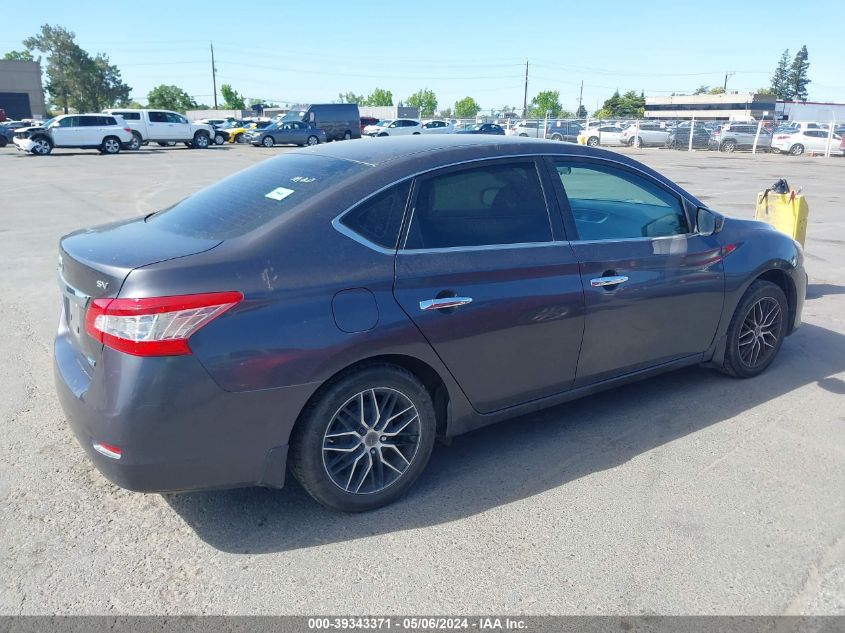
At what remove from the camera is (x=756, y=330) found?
15.8 ft

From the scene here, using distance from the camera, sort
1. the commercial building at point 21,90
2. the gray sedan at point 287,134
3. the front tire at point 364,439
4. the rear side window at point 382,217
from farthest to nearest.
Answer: the commercial building at point 21,90
the gray sedan at point 287,134
the rear side window at point 382,217
the front tire at point 364,439

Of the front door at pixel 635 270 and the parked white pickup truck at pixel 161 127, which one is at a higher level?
the front door at pixel 635 270

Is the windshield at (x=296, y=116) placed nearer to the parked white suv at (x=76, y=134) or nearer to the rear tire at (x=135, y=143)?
the rear tire at (x=135, y=143)

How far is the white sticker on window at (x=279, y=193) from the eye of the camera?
334 cm

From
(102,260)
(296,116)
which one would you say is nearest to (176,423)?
(102,260)

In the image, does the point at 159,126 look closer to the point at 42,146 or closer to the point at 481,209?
the point at 42,146

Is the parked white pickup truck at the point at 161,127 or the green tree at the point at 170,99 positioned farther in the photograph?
the green tree at the point at 170,99

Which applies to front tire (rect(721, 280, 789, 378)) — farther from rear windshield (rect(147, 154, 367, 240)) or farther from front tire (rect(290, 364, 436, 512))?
rear windshield (rect(147, 154, 367, 240))

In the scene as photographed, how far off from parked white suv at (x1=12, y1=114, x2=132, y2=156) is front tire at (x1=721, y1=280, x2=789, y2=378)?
32359mm

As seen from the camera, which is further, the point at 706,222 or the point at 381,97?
the point at 381,97

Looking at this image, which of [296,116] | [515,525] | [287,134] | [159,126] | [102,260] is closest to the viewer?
[102,260]

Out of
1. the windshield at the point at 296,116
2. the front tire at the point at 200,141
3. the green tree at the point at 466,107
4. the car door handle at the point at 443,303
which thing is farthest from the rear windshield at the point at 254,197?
the green tree at the point at 466,107

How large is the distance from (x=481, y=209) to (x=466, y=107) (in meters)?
152

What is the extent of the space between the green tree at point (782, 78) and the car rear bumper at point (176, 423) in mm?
157407
